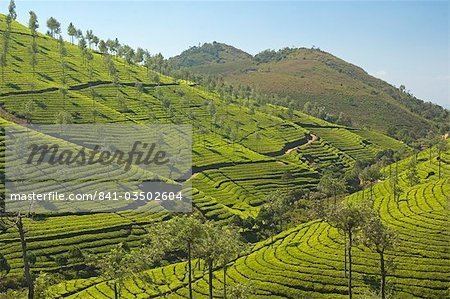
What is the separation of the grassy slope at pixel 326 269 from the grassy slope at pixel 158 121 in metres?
14.6

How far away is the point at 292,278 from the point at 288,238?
84.8 ft

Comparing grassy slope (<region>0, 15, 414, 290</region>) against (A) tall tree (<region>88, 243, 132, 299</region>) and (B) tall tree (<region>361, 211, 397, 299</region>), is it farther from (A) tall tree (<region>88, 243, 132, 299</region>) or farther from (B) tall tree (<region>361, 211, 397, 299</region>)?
(B) tall tree (<region>361, 211, 397, 299</region>)

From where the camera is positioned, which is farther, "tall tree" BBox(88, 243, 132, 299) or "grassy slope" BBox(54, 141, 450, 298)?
"grassy slope" BBox(54, 141, 450, 298)

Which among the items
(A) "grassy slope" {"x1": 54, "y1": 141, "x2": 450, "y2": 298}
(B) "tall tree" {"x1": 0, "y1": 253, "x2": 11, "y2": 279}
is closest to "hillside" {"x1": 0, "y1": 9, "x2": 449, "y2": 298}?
(A) "grassy slope" {"x1": 54, "y1": 141, "x2": 450, "y2": 298}

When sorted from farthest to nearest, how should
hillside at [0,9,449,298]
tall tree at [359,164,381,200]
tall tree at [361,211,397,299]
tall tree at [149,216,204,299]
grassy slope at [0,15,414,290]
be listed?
tall tree at [359,164,381,200], grassy slope at [0,15,414,290], hillside at [0,9,449,298], tall tree at [361,211,397,299], tall tree at [149,216,204,299]

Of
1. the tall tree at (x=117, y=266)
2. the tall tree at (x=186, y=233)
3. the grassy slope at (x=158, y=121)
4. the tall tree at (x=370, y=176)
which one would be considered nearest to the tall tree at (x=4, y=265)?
the grassy slope at (x=158, y=121)

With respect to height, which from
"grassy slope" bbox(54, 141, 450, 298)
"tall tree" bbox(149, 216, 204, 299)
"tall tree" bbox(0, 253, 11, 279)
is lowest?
"tall tree" bbox(0, 253, 11, 279)

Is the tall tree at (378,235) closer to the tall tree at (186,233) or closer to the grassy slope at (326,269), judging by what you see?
the grassy slope at (326,269)

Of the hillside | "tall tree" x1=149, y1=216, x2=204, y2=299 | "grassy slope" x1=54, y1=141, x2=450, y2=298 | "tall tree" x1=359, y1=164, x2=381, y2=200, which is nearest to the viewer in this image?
"tall tree" x1=149, y1=216, x2=204, y2=299

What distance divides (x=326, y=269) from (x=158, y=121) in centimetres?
11059

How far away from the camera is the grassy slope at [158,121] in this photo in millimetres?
81750

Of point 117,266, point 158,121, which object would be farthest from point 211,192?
point 117,266

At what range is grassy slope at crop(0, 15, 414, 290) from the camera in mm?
81750

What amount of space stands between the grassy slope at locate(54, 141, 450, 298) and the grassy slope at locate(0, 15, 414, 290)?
14.6 meters
